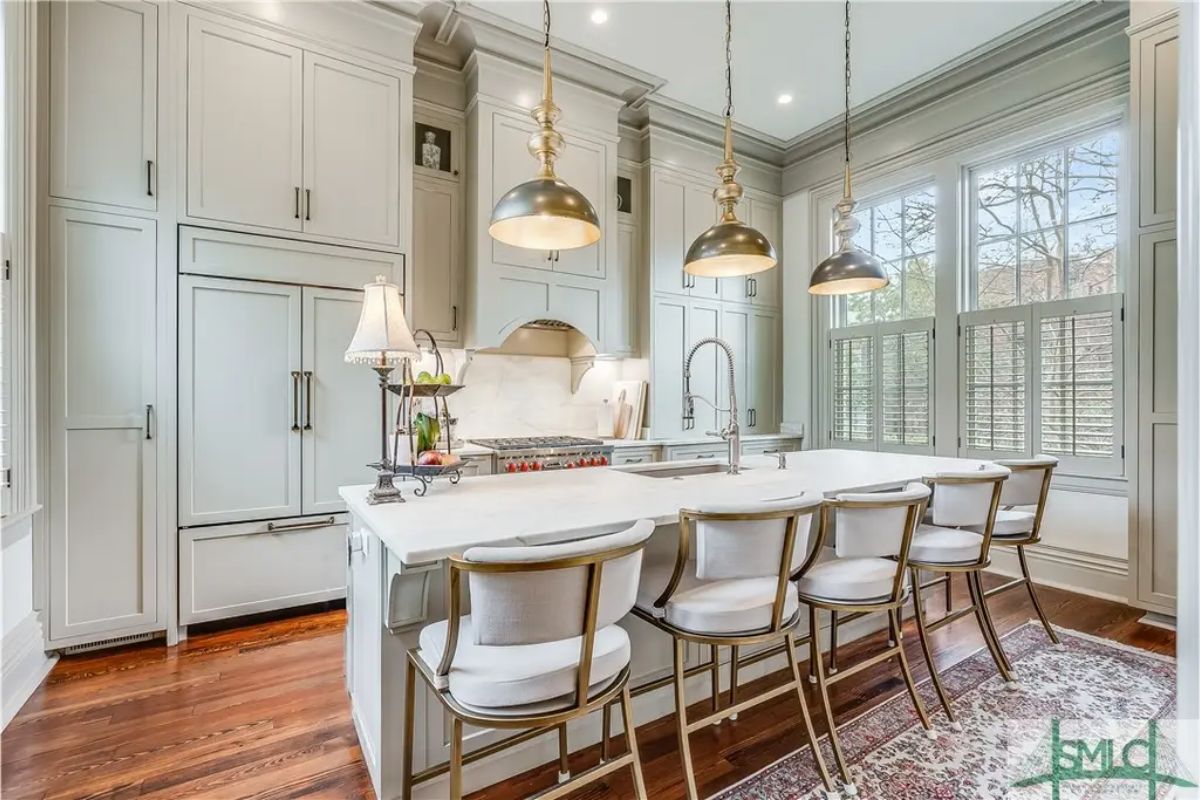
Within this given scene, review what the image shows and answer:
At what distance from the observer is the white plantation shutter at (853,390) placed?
182 inches

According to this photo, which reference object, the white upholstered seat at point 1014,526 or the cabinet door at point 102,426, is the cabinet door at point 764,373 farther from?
the cabinet door at point 102,426

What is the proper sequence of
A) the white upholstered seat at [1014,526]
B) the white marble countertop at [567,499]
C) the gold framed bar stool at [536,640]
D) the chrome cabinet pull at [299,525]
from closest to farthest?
1. the gold framed bar stool at [536,640]
2. the white marble countertop at [567,499]
3. the white upholstered seat at [1014,526]
4. the chrome cabinet pull at [299,525]

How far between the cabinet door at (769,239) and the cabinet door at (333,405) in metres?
3.45

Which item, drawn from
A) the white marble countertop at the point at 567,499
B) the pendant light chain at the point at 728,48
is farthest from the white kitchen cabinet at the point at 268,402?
the pendant light chain at the point at 728,48

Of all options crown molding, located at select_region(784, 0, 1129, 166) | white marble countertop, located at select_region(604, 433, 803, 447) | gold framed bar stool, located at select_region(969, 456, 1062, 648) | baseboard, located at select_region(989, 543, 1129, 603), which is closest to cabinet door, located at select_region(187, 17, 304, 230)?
white marble countertop, located at select_region(604, 433, 803, 447)

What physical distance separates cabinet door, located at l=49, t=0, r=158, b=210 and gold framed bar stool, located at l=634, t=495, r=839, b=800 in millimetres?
2990

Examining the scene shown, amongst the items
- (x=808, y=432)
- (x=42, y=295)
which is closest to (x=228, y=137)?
(x=42, y=295)

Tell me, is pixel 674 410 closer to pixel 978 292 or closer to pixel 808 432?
pixel 808 432

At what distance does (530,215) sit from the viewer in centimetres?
193

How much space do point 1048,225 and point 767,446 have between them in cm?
250

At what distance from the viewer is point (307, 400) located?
10.0 feet

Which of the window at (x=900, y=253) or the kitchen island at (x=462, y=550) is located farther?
the window at (x=900, y=253)

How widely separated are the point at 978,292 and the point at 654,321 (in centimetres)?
231

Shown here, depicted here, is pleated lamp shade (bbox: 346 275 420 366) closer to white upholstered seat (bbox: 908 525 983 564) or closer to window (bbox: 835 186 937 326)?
white upholstered seat (bbox: 908 525 983 564)
